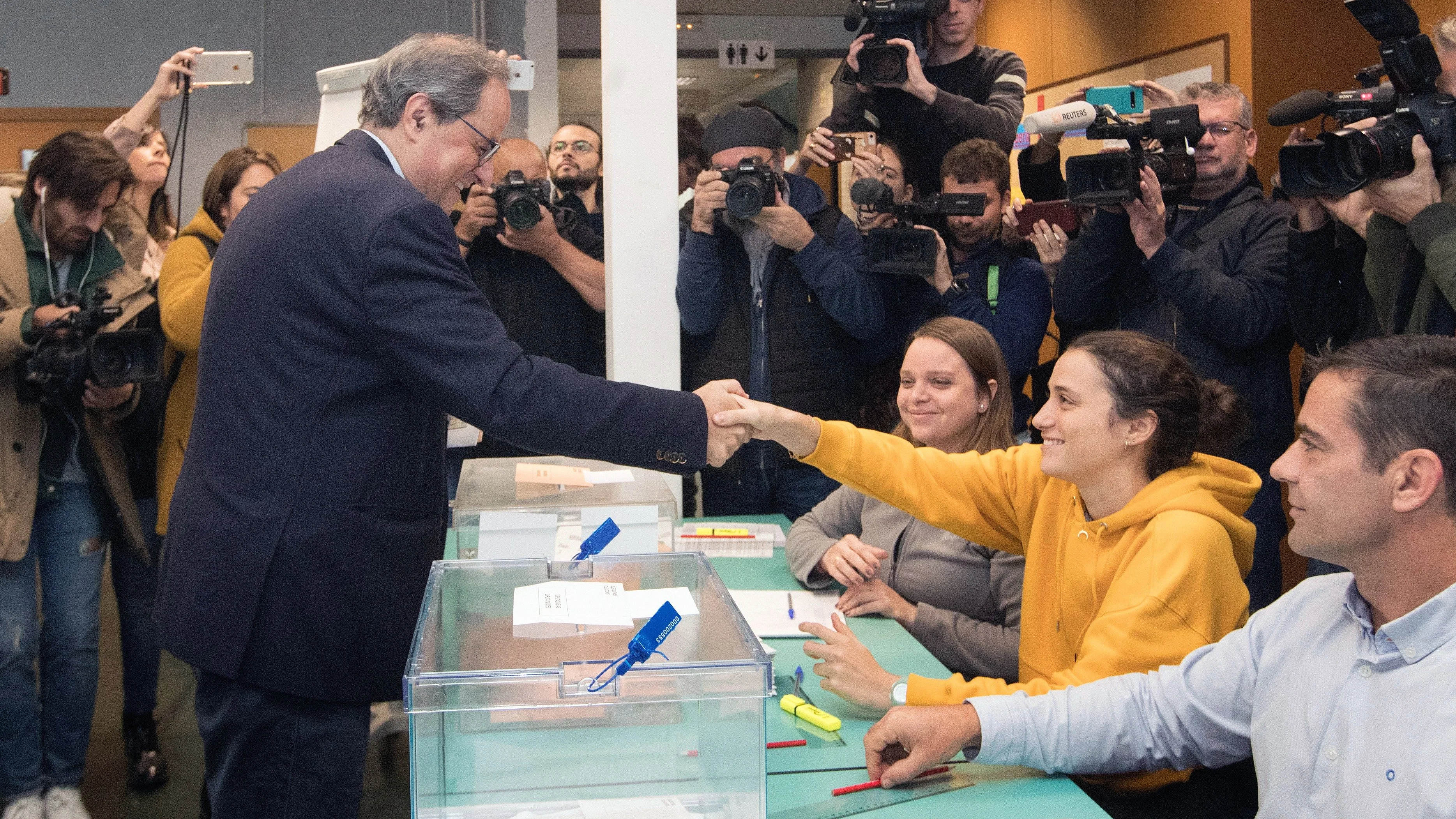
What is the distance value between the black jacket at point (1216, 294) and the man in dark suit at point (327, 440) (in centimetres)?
165

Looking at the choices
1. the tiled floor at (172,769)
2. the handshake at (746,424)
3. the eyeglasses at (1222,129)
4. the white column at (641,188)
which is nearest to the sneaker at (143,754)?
the tiled floor at (172,769)

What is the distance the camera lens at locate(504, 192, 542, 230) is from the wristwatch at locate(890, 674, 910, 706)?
1930mm

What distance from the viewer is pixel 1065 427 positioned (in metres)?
1.99

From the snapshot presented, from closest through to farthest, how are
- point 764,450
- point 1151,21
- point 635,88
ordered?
point 635,88
point 764,450
point 1151,21

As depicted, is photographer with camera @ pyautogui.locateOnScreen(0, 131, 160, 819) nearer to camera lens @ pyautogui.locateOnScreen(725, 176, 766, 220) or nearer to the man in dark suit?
the man in dark suit

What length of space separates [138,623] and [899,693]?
2.39 meters

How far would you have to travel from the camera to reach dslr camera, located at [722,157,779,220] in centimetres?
303

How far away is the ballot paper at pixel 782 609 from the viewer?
7.09 ft

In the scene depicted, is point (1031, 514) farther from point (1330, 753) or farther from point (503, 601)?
point (503, 601)

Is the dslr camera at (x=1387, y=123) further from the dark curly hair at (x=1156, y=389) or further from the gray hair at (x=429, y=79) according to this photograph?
the gray hair at (x=429, y=79)

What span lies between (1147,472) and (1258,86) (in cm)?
304

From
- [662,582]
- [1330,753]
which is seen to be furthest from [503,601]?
[1330,753]

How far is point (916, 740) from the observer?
1515 millimetres

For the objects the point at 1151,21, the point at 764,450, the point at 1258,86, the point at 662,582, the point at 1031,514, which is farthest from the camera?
the point at 1151,21
